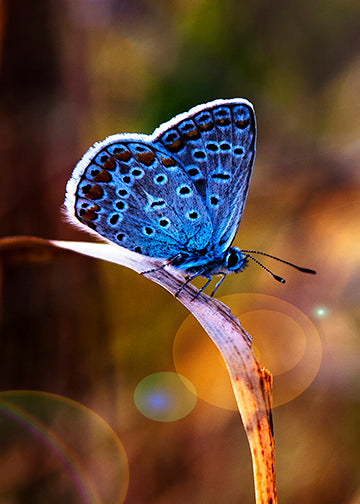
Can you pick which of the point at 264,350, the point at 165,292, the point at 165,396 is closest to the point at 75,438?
the point at 165,396

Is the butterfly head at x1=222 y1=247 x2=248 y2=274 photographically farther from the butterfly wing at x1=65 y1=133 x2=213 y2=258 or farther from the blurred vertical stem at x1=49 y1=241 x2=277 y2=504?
the blurred vertical stem at x1=49 y1=241 x2=277 y2=504

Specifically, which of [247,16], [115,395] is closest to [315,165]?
[247,16]

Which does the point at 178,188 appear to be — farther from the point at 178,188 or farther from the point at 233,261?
the point at 233,261

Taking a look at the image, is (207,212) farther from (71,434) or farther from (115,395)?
(71,434)

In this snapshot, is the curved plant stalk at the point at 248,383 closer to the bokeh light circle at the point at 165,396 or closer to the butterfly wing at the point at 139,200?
the butterfly wing at the point at 139,200

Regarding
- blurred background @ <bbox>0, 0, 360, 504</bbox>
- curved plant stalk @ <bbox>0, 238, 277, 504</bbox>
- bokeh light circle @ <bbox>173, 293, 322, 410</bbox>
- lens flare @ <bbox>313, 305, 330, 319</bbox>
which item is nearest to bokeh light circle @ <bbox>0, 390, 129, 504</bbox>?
blurred background @ <bbox>0, 0, 360, 504</bbox>
